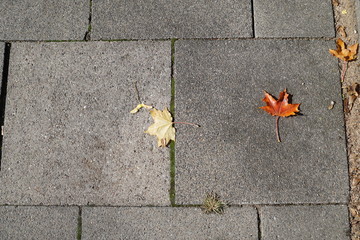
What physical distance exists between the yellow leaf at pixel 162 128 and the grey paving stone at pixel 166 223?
1.68 ft

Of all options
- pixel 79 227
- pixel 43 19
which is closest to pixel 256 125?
pixel 79 227

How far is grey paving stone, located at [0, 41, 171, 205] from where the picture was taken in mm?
2609

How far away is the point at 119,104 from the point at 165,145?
48 centimetres

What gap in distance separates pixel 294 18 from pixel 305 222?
5.20 ft

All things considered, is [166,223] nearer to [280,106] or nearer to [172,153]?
[172,153]

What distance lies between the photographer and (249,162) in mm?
2602

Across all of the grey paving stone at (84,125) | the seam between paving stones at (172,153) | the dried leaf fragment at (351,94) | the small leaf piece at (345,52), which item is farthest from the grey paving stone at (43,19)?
the dried leaf fragment at (351,94)

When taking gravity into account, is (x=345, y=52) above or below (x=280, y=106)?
above

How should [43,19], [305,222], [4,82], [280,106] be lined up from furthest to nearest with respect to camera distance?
[43,19] → [4,82] → [280,106] → [305,222]

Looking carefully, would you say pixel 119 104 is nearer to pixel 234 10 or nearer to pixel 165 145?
pixel 165 145

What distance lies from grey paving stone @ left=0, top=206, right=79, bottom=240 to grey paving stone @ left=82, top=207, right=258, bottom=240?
110 millimetres

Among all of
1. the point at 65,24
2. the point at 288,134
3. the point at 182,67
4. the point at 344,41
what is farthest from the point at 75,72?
the point at 344,41

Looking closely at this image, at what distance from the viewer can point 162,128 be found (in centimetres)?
266

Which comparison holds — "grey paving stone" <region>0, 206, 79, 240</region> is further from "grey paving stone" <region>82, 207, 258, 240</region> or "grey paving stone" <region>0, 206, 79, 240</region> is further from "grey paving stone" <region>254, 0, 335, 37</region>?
"grey paving stone" <region>254, 0, 335, 37</region>
